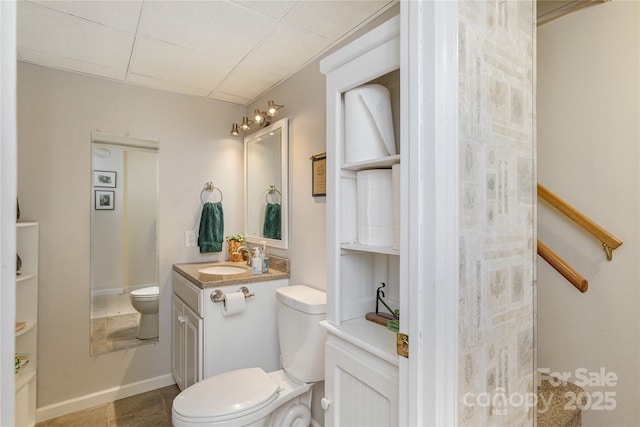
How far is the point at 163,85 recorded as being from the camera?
2.50 m

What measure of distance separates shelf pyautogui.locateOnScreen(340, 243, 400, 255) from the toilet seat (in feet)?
6.17

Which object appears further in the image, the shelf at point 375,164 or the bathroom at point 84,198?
the bathroom at point 84,198

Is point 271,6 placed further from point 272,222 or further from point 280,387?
point 280,387

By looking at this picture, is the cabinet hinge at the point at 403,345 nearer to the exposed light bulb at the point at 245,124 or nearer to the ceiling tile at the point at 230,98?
the exposed light bulb at the point at 245,124

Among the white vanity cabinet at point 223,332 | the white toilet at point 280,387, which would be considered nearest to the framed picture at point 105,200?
the white vanity cabinet at point 223,332

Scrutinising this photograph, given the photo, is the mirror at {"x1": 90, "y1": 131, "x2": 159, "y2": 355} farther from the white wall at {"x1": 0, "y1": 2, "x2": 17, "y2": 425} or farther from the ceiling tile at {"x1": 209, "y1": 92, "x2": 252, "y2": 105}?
A: the white wall at {"x1": 0, "y1": 2, "x2": 17, "y2": 425}

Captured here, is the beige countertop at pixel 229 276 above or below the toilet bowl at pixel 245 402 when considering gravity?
above

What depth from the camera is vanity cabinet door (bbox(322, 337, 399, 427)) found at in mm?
1058

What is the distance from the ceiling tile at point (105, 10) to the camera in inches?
61.2

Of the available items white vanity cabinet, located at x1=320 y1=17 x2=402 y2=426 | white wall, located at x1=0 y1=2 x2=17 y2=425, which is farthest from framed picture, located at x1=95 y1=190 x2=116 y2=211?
white wall, located at x1=0 y1=2 x2=17 y2=425

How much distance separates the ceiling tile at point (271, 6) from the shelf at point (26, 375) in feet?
7.89

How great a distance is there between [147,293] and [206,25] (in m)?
1.93

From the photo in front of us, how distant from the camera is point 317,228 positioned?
2.04m

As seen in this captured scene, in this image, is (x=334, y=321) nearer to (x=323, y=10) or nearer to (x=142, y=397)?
(x=323, y=10)
